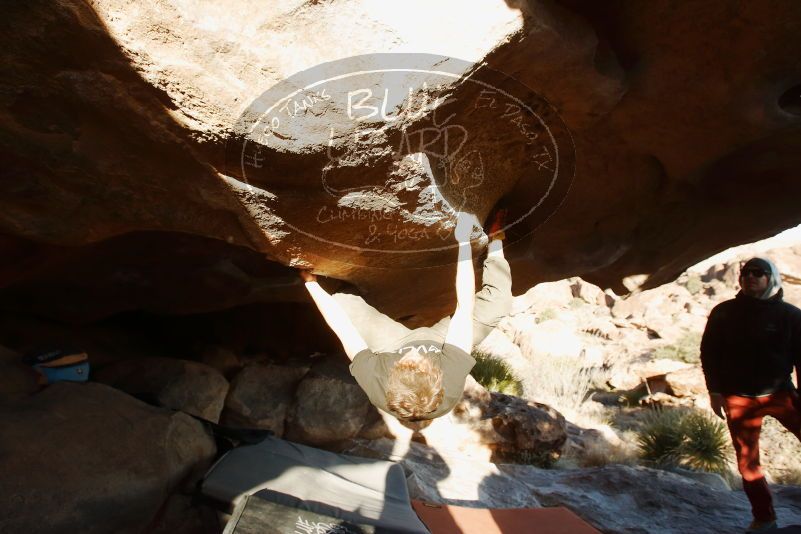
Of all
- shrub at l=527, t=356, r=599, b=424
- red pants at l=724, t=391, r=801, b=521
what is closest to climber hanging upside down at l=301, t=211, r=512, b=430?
red pants at l=724, t=391, r=801, b=521

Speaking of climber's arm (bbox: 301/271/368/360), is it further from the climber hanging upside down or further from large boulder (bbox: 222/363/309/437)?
large boulder (bbox: 222/363/309/437)

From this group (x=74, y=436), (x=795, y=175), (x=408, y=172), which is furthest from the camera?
(x=795, y=175)

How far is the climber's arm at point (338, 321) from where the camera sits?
2613 mm

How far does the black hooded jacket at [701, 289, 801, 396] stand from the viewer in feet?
9.39

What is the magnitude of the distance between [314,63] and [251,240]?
113 cm

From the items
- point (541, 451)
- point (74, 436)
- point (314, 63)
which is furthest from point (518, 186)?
point (541, 451)

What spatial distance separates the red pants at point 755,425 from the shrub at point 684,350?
10.6 m

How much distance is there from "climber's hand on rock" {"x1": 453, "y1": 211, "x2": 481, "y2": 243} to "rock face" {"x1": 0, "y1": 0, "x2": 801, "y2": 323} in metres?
0.06

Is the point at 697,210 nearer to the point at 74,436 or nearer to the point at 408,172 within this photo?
the point at 408,172

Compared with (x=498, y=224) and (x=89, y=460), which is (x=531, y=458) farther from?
(x=89, y=460)

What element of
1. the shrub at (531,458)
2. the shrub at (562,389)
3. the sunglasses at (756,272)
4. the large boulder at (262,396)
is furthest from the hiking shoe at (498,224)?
the shrub at (562,389)

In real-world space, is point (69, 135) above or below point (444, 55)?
below

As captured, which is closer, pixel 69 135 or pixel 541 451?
pixel 69 135

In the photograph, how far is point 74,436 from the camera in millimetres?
2283
